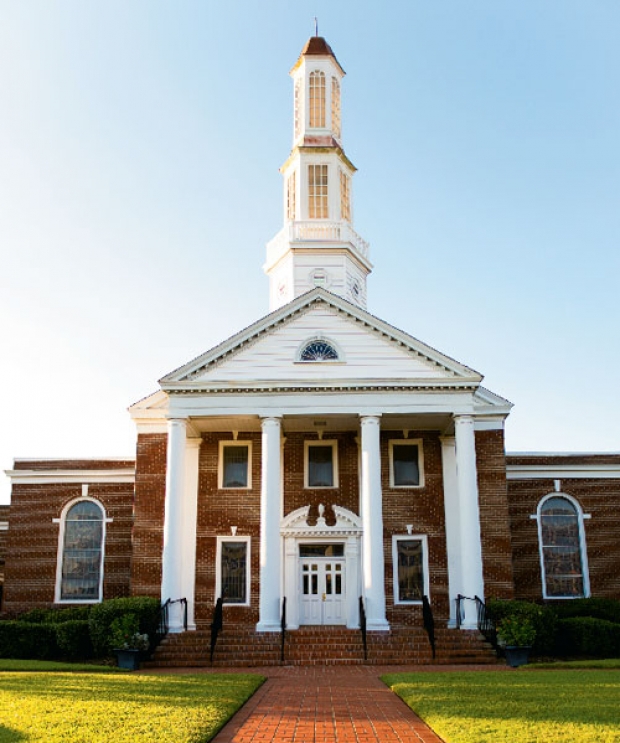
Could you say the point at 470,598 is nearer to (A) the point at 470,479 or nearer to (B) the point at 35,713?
(A) the point at 470,479

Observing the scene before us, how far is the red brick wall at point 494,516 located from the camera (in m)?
26.7

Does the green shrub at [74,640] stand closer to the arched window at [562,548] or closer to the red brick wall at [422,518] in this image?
the red brick wall at [422,518]

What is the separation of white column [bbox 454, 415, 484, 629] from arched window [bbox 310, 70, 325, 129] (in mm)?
17205

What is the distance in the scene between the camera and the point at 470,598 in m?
24.3

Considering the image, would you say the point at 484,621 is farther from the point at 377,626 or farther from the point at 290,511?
the point at 290,511

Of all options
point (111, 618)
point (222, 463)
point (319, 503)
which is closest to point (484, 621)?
point (319, 503)

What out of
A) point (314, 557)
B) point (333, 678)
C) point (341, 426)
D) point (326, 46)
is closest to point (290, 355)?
point (341, 426)

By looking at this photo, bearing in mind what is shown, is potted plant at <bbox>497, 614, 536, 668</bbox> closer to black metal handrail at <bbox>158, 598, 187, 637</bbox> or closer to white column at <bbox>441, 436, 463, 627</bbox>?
white column at <bbox>441, 436, 463, 627</bbox>

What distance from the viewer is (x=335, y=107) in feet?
123

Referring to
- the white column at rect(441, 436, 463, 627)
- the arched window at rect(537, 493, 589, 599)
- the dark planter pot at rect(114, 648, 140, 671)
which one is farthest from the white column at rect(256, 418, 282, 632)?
the arched window at rect(537, 493, 589, 599)

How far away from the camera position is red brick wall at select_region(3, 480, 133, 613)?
29.5 meters

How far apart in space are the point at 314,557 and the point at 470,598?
5.65 meters

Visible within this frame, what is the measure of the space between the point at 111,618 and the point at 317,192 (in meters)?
20.2

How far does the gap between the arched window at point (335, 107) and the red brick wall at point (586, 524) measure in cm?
1666
